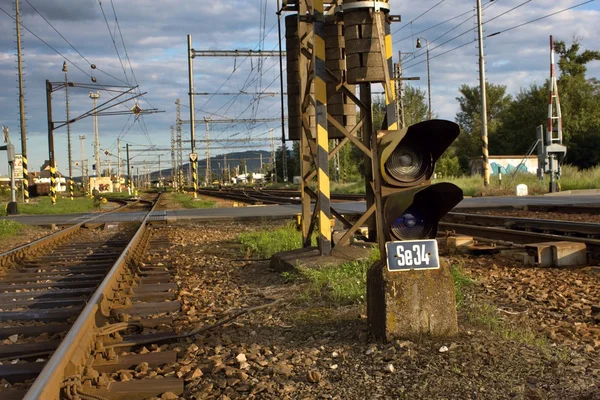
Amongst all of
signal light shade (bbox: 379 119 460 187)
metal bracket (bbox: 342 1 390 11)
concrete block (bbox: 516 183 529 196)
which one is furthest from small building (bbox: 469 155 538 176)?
signal light shade (bbox: 379 119 460 187)

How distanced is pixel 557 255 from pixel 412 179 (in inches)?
169

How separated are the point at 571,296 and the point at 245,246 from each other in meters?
6.70

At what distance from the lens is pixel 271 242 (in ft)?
36.4

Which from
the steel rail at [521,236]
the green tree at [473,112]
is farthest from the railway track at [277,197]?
the green tree at [473,112]

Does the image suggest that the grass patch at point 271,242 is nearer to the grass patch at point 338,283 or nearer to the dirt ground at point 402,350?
the grass patch at point 338,283

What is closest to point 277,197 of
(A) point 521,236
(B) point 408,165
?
(A) point 521,236

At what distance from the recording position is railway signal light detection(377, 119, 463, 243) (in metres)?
4.43

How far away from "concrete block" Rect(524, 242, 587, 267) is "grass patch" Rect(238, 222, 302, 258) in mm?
3653

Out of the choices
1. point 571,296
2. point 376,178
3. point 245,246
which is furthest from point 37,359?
point 245,246

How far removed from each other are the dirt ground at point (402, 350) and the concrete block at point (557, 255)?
0.94 m

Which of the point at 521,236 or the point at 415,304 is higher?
the point at 415,304

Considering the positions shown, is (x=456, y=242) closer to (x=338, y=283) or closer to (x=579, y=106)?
(x=338, y=283)

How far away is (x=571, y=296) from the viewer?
604 centimetres

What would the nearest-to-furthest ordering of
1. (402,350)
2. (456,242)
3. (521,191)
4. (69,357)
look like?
(69,357) < (402,350) < (456,242) < (521,191)
